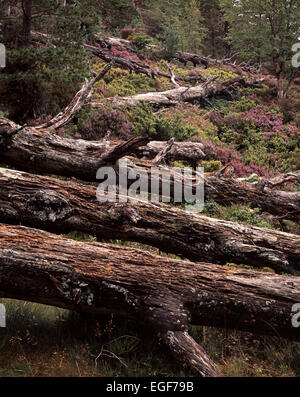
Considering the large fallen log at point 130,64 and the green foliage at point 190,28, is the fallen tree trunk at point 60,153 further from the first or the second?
the green foliage at point 190,28

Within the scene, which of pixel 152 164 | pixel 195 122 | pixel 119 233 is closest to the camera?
pixel 119 233

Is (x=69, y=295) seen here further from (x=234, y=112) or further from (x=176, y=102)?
(x=234, y=112)

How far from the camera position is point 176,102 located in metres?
19.5

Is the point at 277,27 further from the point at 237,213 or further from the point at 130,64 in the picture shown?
the point at 237,213

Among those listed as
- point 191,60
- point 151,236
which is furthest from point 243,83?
point 151,236

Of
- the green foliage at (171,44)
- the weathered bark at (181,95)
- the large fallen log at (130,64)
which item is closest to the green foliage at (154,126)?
the weathered bark at (181,95)

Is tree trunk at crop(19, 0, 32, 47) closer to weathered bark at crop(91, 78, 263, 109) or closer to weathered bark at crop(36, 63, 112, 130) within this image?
weathered bark at crop(91, 78, 263, 109)

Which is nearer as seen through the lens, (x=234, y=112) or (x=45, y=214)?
(x=45, y=214)

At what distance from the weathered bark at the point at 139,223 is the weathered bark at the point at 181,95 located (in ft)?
29.7

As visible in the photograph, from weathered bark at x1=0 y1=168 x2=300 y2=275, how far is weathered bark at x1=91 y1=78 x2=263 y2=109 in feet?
29.7

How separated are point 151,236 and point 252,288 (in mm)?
1898

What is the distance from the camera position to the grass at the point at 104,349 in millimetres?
3461
